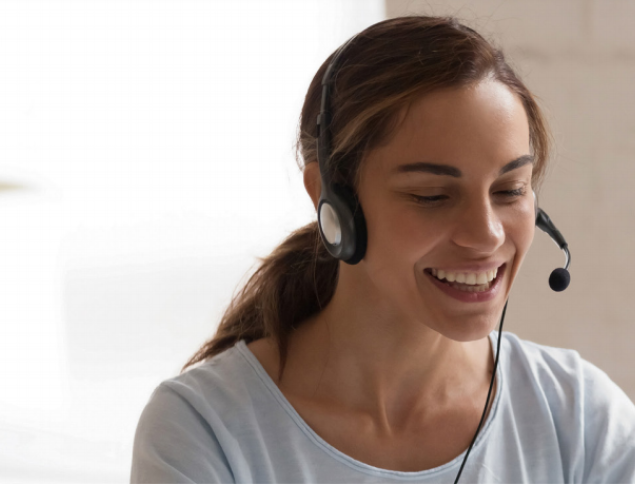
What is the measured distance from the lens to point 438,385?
115 cm

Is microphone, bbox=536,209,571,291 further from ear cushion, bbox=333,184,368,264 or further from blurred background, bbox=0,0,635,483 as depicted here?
blurred background, bbox=0,0,635,483

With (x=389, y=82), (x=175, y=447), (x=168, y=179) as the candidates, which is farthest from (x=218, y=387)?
(x=168, y=179)

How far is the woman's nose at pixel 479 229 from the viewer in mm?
927

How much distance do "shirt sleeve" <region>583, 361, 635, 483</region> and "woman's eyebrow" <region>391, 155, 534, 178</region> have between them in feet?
1.43

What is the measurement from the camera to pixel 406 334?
3.62ft

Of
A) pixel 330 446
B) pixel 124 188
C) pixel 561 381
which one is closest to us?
pixel 330 446

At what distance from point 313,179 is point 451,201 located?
0.74ft

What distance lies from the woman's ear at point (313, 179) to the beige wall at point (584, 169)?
731 mm

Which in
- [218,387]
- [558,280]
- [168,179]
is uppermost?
[168,179]

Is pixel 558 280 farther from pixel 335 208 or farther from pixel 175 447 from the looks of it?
pixel 175 447

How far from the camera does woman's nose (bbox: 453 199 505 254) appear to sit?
927 mm

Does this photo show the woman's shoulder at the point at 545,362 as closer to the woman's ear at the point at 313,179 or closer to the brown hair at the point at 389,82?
the brown hair at the point at 389,82

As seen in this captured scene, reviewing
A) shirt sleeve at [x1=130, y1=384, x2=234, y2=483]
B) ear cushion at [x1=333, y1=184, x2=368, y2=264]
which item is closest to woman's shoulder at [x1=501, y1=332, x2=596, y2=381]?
ear cushion at [x1=333, y1=184, x2=368, y2=264]

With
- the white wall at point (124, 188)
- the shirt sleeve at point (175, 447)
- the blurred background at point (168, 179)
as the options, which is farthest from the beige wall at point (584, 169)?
the shirt sleeve at point (175, 447)
